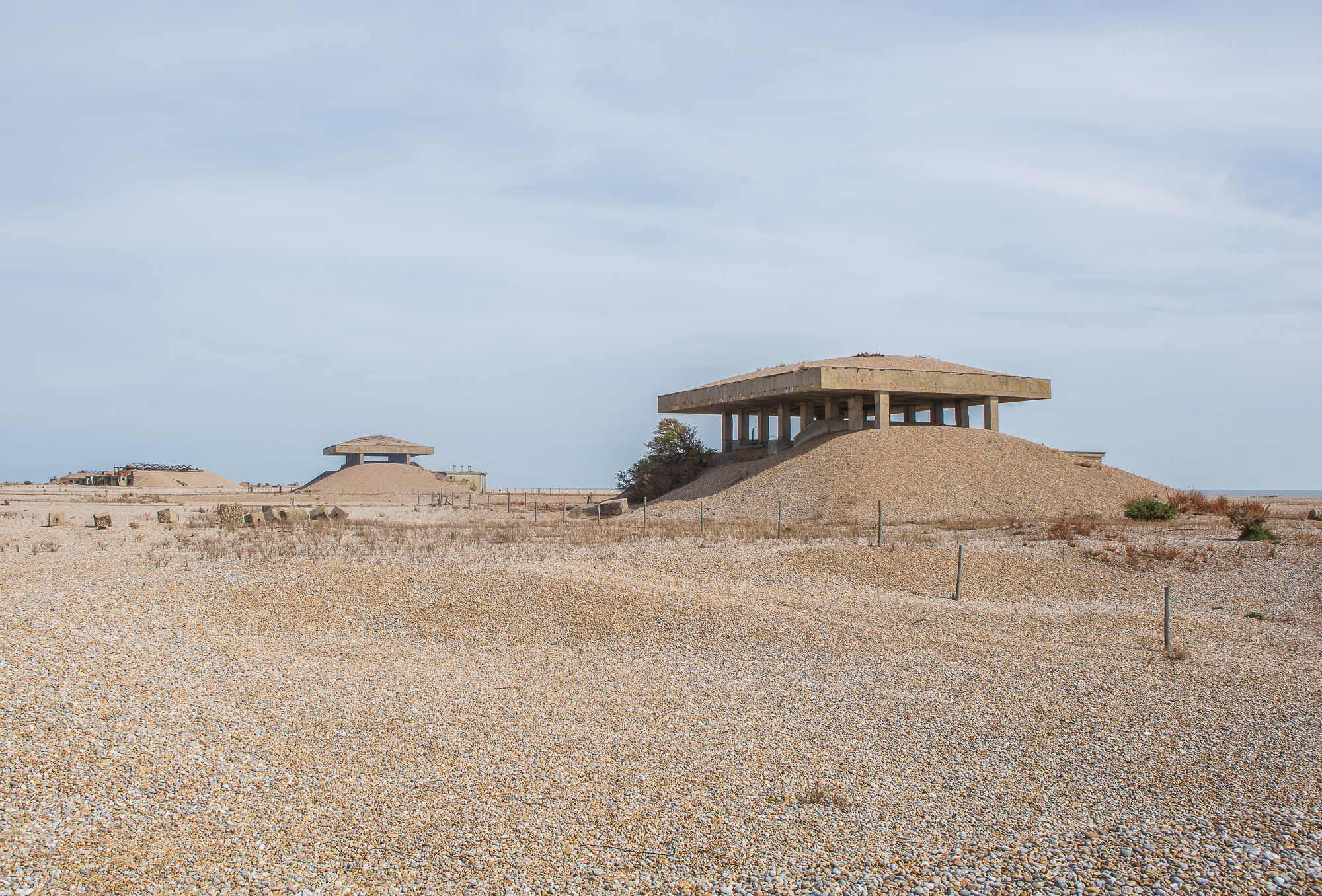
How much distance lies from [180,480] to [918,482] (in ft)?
226

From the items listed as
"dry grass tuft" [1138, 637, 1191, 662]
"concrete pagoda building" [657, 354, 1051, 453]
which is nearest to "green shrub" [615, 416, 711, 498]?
"concrete pagoda building" [657, 354, 1051, 453]

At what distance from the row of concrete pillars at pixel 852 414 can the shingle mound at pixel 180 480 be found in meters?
49.8

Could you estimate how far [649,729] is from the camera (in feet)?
29.1

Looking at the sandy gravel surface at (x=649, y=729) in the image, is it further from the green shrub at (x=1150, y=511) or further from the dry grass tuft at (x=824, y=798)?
the green shrub at (x=1150, y=511)

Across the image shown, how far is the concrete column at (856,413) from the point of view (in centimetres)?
3684

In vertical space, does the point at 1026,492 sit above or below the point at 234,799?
above

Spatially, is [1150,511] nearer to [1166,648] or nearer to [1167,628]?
[1167,628]

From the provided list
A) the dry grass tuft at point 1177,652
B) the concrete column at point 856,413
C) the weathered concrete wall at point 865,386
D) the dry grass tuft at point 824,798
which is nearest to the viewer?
the dry grass tuft at point 824,798

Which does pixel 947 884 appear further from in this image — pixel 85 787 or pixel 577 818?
pixel 85 787

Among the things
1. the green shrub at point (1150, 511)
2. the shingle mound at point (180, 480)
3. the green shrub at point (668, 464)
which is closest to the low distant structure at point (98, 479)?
the shingle mound at point (180, 480)

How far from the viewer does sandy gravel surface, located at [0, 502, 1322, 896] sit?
6039 millimetres

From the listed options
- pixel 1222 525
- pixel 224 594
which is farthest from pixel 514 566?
pixel 1222 525

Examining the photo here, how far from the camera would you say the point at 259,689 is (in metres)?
9.91

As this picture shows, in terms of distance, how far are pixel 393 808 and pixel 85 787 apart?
2458mm
